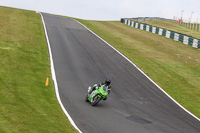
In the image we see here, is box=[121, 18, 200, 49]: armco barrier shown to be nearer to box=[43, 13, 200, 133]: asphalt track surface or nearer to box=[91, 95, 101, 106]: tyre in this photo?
box=[43, 13, 200, 133]: asphalt track surface

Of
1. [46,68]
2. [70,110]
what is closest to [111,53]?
[46,68]

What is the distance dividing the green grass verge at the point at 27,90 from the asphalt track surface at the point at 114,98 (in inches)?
34.7

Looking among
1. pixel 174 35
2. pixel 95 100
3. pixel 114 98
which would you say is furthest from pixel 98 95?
pixel 174 35

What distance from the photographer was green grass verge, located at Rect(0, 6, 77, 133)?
1236cm

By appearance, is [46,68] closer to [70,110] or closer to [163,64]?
[70,110]

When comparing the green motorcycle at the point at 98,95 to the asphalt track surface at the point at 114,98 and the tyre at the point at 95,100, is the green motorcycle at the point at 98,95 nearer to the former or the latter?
the tyre at the point at 95,100

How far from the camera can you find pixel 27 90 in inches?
674

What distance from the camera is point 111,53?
30.8m

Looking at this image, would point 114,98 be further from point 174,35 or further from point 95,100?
point 174,35

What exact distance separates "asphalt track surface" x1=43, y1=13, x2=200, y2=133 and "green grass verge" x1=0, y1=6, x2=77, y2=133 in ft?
2.89

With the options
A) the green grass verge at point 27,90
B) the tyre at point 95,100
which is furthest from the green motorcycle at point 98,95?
the green grass verge at point 27,90

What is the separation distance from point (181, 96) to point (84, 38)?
60.6ft

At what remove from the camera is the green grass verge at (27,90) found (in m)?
12.4

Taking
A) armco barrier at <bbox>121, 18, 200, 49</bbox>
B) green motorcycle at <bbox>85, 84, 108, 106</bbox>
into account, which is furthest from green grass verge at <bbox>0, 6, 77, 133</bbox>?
armco barrier at <bbox>121, 18, 200, 49</bbox>
